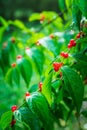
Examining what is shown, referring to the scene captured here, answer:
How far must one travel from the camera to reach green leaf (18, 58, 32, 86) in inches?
68.7

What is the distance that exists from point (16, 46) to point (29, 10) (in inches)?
498

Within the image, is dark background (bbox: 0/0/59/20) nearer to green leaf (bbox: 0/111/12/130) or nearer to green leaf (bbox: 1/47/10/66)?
green leaf (bbox: 1/47/10/66)

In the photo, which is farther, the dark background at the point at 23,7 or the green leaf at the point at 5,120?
the dark background at the point at 23,7

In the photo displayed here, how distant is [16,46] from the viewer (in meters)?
2.13

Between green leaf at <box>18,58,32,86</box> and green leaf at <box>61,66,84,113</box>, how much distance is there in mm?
582

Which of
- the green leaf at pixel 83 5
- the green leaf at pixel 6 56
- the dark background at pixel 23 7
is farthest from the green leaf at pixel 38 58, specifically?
the dark background at pixel 23 7

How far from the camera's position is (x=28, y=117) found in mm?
1192

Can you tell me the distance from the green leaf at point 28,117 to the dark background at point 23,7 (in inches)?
477

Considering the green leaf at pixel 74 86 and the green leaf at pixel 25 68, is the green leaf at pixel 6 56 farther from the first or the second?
the green leaf at pixel 74 86

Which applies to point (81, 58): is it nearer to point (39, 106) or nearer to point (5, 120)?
point (39, 106)

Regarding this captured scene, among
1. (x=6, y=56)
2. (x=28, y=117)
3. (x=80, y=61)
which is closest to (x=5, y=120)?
(x=28, y=117)

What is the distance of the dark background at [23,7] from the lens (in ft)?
43.7

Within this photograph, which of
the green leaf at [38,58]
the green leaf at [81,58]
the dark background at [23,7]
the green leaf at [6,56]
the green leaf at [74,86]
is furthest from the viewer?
the dark background at [23,7]

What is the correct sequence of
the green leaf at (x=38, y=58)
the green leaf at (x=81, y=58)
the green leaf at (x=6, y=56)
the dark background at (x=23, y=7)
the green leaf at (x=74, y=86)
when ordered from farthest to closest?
1. the dark background at (x=23, y=7)
2. the green leaf at (x=6, y=56)
3. the green leaf at (x=38, y=58)
4. the green leaf at (x=81, y=58)
5. the green leaf at (x=74, y=86)
